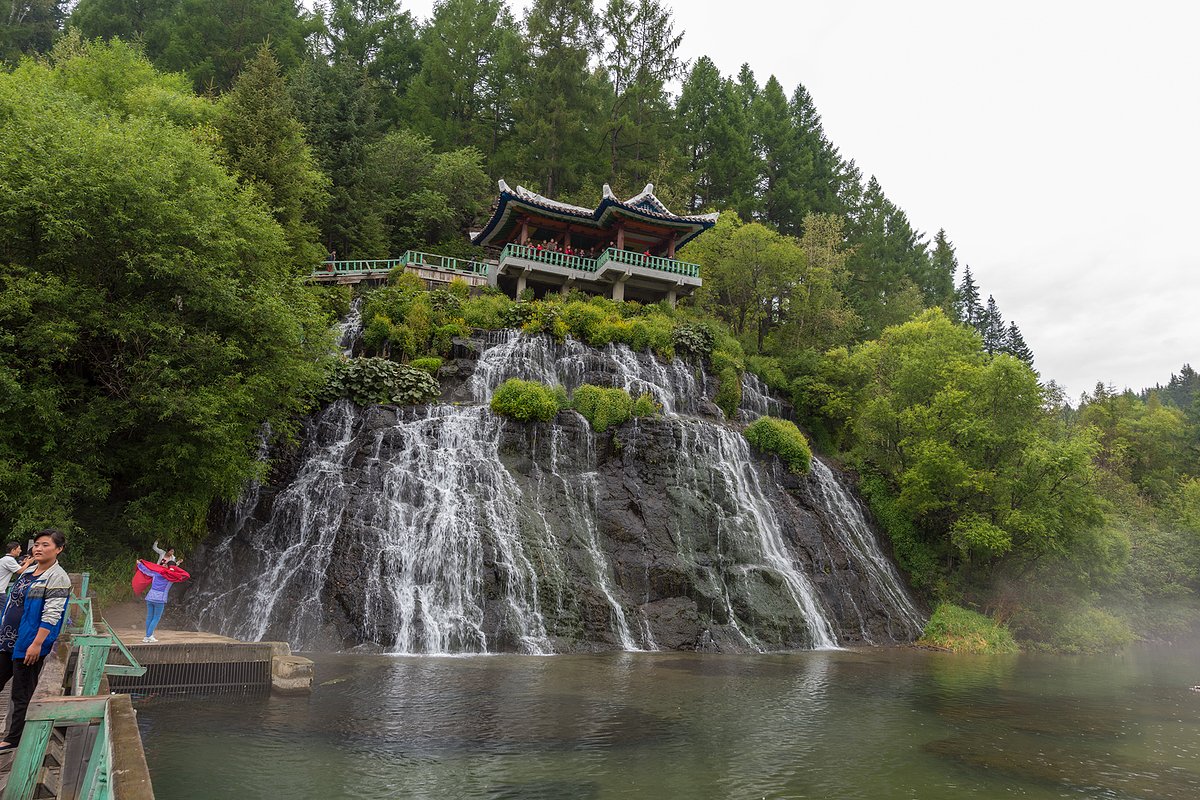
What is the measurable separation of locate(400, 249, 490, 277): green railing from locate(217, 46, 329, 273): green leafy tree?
14.8 ft

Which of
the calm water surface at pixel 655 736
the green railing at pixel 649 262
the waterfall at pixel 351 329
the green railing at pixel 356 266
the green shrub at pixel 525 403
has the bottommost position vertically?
the calm water surface at pixel 655 736

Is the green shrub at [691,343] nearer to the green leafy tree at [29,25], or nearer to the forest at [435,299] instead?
the forest at [435,299]

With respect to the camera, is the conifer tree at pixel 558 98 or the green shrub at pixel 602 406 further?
Answer: the conifer tree at pixel 558 98

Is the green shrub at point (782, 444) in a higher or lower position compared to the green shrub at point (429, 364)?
lower

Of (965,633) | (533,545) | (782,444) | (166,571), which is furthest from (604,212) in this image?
(166,571)

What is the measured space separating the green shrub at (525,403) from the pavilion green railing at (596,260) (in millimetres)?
13249

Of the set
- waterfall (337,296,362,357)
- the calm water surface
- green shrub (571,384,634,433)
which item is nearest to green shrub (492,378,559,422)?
green shrub (571,384,634,433)

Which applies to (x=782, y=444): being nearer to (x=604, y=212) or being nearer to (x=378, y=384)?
(x=378, y=384)

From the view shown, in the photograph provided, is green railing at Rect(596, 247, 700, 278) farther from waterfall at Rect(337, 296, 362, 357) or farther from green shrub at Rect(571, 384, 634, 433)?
green shrub at Rect(571, 384, 634, 433)

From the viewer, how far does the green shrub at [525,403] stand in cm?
2241

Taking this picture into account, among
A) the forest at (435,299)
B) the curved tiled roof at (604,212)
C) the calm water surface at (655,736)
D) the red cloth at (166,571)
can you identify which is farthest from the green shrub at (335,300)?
the red cloth at (166,571)

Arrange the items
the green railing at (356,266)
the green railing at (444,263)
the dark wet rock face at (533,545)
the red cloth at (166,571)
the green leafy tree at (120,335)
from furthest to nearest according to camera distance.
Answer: the green railing at (444,263) → the green railing at (356,266) → the dark wet rock face at (533,545) → the green leafy tree at (120,335) → the red cloth at (166,571)

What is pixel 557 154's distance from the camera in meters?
47.8

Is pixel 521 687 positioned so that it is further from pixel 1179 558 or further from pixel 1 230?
pixel 1179 558
